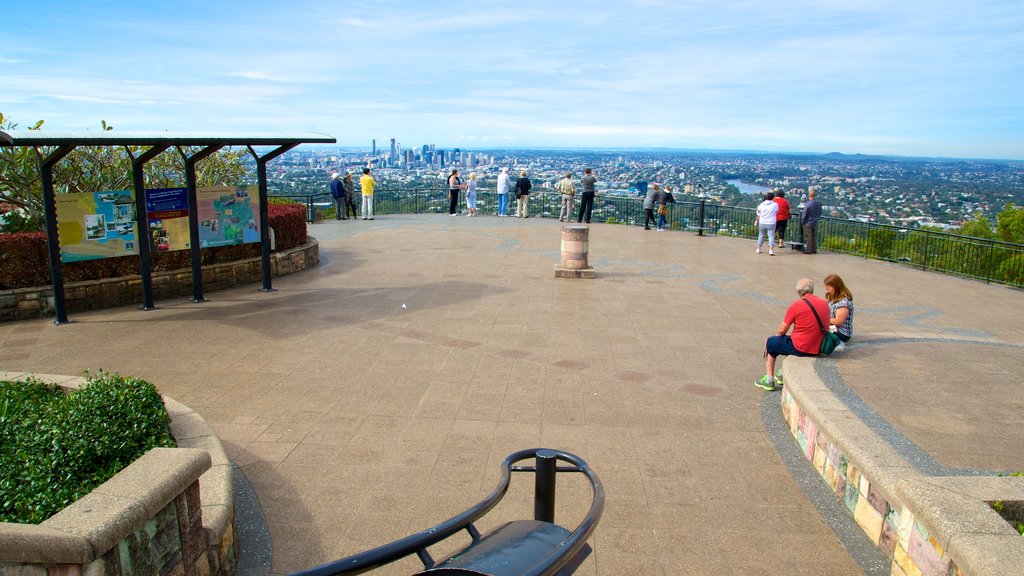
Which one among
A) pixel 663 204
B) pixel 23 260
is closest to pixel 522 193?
pixel 663 204

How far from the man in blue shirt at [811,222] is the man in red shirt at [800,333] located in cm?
1137

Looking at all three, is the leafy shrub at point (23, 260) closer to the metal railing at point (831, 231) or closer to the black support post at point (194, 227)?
the black support post at point (194, 227)

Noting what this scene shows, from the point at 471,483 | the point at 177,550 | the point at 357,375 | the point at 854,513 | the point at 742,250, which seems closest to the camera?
the point at 177,550

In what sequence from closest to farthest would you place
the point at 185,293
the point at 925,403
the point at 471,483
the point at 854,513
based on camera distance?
1. the point at 854,513
2. the point at 471,483
3. the point at 925,403
4. the point at 185,293

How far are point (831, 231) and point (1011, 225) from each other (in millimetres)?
26418

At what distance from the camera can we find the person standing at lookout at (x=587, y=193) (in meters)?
23.1

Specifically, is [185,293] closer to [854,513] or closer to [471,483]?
[471,483]

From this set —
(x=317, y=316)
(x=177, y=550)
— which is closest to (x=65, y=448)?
(x=177, y=550)

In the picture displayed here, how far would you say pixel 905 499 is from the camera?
432 cm

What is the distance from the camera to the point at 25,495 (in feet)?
13.3

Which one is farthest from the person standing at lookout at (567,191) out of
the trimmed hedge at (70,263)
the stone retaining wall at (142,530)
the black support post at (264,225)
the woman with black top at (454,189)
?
the stone retaining wall at (142,530)

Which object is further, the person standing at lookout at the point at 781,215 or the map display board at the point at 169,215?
the person standing at lookout at the point at 781,215

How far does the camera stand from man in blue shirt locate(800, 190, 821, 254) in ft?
60.5

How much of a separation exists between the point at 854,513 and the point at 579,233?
9.73 meters
